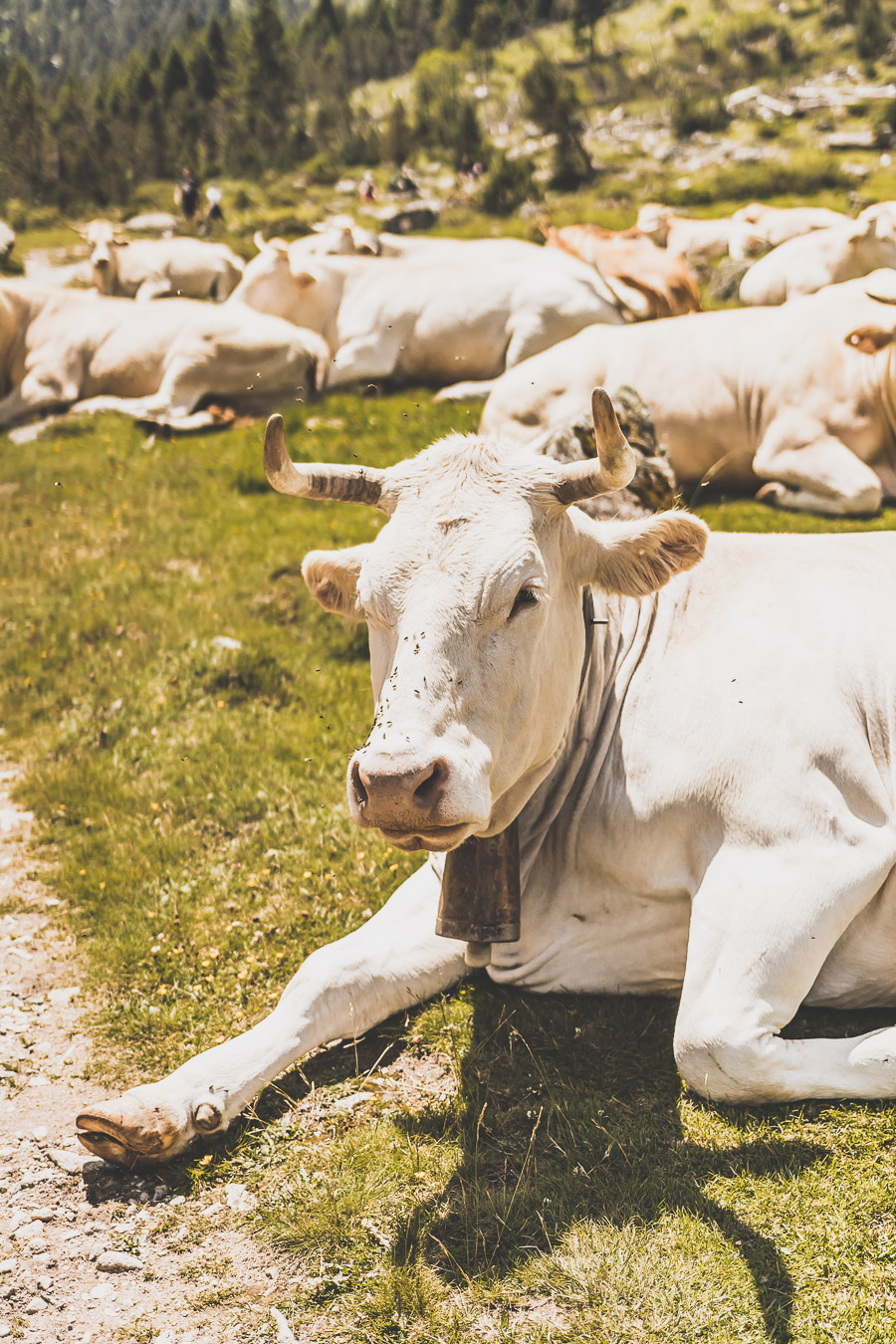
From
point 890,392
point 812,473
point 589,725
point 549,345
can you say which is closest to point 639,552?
point 589,725

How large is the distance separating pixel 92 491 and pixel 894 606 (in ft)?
28.2

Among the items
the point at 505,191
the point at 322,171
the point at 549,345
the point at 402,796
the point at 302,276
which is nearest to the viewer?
the point at 402,796

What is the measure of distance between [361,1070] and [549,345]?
10.1m

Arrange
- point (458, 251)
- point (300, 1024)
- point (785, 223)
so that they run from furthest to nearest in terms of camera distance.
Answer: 1. point (785, 223)
2. point (458, 251)
3. point (300, 1024)

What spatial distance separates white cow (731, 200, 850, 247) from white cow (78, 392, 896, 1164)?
57.5ft

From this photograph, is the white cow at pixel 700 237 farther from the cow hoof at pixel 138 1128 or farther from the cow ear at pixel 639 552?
the cow hoof at pixel 138 1128

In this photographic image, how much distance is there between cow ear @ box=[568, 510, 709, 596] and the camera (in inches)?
167

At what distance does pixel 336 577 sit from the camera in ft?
15.3

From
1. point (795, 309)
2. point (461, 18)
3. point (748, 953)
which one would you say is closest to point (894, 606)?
point (748, 953)

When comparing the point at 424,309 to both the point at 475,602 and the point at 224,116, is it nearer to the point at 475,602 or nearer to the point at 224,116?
the point at 475,602

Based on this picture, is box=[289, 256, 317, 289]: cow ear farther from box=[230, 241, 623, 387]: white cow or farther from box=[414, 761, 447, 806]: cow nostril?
box=[414, 761, 447, 806]: cow nostril

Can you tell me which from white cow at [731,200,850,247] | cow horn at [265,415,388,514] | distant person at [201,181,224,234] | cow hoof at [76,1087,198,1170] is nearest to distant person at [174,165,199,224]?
distant person at [201,181,224,234]

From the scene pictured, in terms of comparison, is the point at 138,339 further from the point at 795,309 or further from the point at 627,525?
the point at 627,525

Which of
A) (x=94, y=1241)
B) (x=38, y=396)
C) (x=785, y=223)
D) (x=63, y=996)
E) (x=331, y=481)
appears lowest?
(x=785, y=223)
